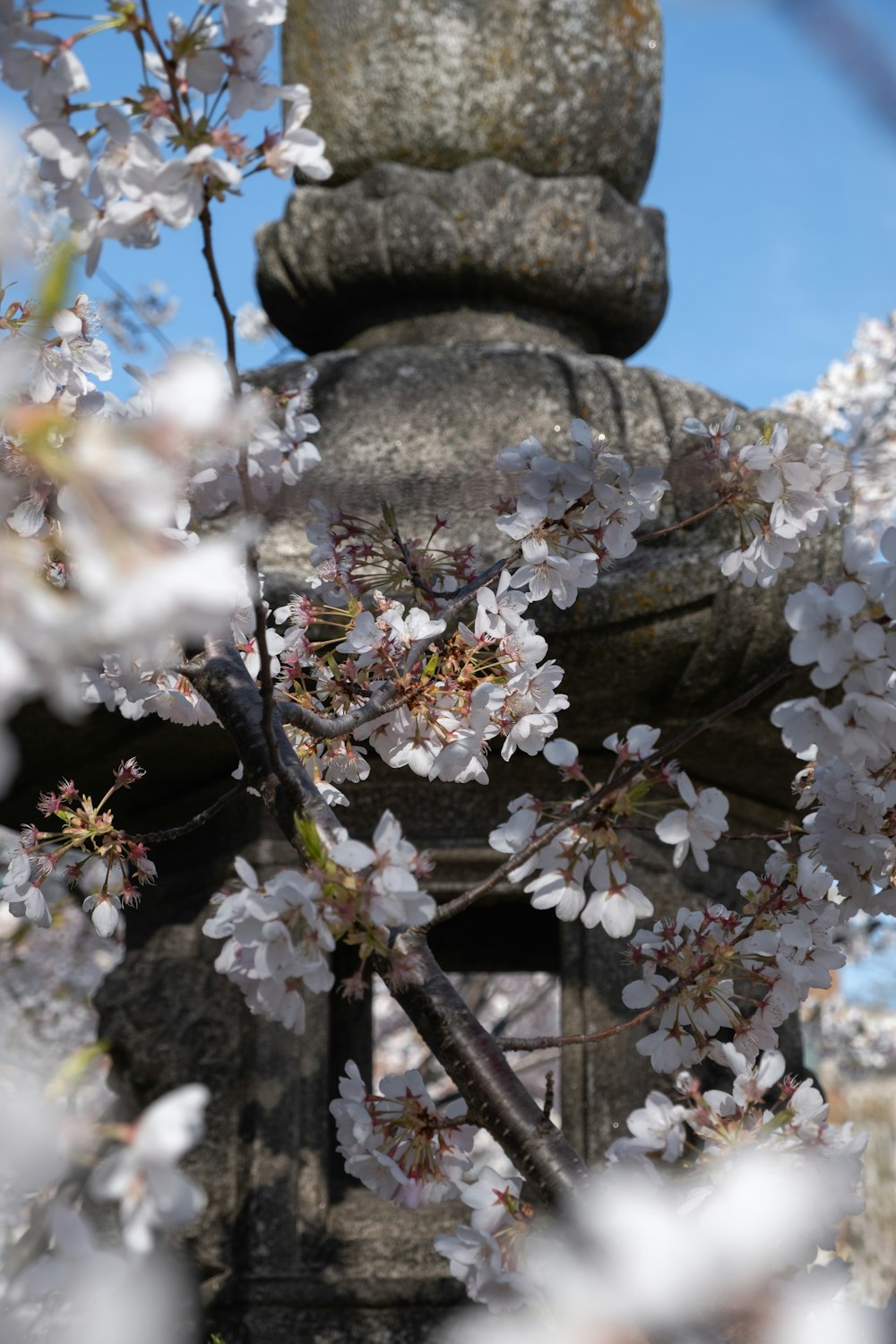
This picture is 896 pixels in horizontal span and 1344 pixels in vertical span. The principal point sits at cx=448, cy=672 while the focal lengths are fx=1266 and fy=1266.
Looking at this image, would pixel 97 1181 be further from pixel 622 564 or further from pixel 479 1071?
pixel 622 564

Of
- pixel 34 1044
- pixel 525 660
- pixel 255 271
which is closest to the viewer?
pixel 525 660

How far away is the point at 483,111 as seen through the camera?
9.73 feet

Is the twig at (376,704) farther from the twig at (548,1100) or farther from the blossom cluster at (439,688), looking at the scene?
the twig at (548,1100)

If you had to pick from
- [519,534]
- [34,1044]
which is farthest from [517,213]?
[34,1044]

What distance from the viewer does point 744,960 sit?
→ 1520 mm

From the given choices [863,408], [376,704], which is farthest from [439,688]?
[863,408]

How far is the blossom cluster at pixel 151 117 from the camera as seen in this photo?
3.44ft

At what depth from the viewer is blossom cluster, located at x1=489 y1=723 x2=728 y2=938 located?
1.28 meters

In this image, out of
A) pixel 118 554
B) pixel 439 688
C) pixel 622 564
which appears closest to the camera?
pixel 118 554

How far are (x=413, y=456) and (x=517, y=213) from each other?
84 centimetres

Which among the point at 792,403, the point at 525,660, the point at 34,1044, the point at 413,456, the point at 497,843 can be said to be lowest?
the point at 497,843

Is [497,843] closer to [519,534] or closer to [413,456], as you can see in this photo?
[519,534]

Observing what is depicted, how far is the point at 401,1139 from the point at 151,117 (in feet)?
3.45

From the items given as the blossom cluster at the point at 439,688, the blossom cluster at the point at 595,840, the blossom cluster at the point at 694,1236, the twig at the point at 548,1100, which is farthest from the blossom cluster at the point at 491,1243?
the blossom cluster at the point at 439,688
